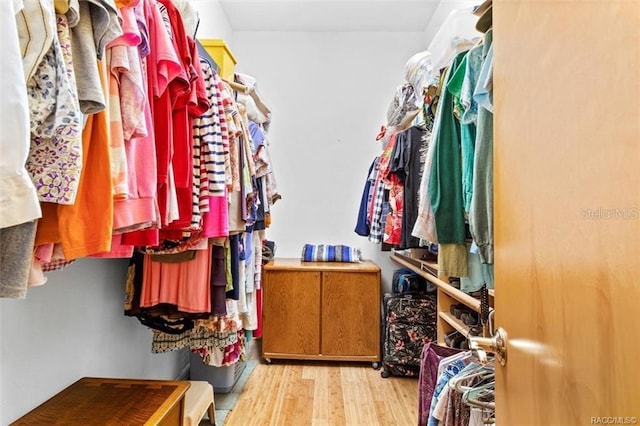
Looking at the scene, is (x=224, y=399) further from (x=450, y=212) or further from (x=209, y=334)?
(x=450, y=212)

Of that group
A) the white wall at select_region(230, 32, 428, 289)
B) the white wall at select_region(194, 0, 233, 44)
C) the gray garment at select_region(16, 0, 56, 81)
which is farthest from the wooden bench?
the white wall at select_region(194, 0, 233, 44)

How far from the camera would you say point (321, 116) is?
3566mm

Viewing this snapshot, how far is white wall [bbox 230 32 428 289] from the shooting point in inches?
140

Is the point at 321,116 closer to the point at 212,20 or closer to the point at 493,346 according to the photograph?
the point at 212,20

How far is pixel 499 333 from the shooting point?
0.80 meters

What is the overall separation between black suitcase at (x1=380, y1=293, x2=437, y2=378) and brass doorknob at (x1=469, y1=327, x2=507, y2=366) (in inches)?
79.1

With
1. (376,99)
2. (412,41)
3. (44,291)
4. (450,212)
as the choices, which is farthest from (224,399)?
(412,41)

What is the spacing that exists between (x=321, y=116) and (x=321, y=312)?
5.88 feet

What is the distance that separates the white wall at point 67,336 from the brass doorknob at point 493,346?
1.30 meters

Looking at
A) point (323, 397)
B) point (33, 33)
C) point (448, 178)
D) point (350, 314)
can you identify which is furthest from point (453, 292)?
point (33, 33)

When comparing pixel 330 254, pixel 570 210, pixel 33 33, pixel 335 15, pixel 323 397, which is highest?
pixel 335 15

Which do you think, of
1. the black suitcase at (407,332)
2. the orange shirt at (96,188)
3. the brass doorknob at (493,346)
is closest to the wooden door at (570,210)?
the brass doorknob at (493,346)

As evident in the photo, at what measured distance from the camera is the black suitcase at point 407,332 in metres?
2.70

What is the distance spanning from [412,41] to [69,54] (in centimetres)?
338
